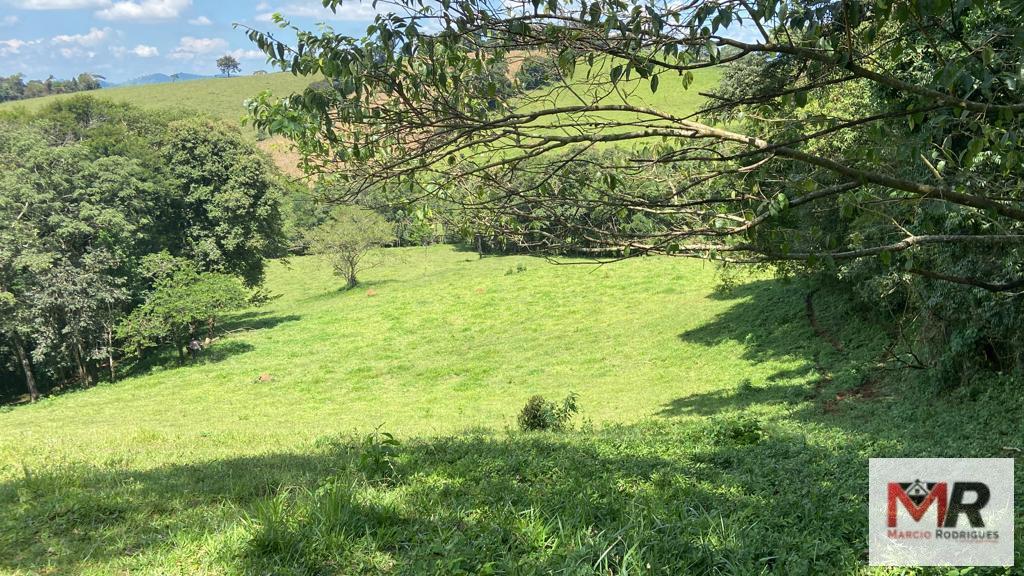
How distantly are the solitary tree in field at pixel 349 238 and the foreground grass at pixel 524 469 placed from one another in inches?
838

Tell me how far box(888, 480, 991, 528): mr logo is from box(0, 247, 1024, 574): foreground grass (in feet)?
1.10

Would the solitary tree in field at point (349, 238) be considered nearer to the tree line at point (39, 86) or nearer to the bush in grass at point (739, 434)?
the bush in grass at point (739, 434)

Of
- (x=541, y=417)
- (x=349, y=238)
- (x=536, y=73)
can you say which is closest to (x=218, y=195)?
(x=349, y=238)

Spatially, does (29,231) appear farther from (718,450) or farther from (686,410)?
(718,450)

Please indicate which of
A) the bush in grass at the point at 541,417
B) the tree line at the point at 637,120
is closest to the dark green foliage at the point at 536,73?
the tree line at the point at 637,120

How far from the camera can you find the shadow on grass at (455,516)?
3.55 meters

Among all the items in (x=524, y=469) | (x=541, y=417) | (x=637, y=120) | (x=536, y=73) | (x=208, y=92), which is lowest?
(x=541, y=417)

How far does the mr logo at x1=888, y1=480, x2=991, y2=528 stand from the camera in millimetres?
4088

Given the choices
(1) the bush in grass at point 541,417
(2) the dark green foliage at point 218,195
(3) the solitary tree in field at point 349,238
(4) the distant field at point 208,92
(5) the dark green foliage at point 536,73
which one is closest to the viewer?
(5) the dark green foliage at point 536,73

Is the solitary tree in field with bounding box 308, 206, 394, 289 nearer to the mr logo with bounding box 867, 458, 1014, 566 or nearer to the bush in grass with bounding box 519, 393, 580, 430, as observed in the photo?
the bush in grass with bounding box 519, 393, 580, 430

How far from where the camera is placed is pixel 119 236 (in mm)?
30531

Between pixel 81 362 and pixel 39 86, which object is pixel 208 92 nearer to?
pixel 39 86

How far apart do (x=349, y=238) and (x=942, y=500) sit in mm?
42196

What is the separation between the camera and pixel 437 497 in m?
4.80
